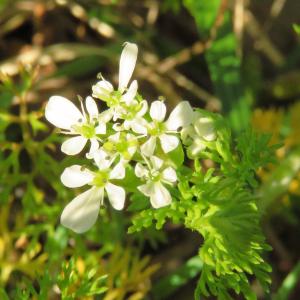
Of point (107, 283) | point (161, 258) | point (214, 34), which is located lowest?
point (161, 258)

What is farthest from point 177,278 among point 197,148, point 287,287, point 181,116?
point 181,116

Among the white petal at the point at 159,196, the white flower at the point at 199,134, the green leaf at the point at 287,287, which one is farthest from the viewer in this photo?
the green leaf at the point at 287,287

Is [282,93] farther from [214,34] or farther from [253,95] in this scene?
[214,34]

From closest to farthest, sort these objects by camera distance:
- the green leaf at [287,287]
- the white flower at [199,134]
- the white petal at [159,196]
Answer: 1. the white petal at [159,196]
2. the white flower at [199,134]
3. the green leaf at [287,287]

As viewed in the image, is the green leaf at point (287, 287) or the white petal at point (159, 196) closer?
the white petal at point (159, 196)

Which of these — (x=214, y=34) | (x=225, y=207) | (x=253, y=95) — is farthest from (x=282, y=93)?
(x=225, y=207)

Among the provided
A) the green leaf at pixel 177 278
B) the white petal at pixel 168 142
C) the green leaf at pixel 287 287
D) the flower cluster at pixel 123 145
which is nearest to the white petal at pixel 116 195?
the flower cluster at pixel 123 145

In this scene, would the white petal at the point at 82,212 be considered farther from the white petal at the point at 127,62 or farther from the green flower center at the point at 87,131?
the white petal at the point at 127,62

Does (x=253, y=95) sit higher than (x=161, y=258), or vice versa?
(x=253, y=95)
